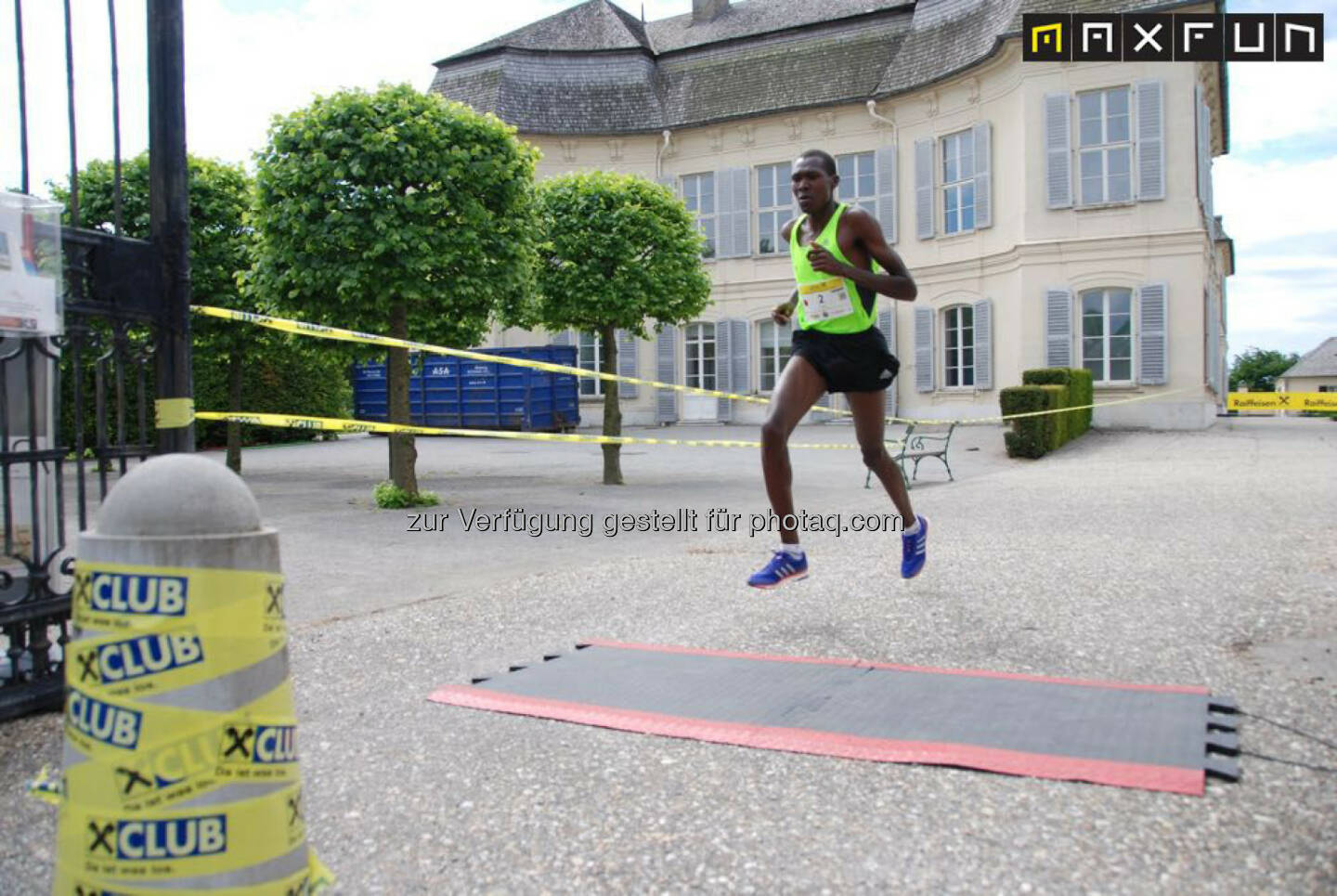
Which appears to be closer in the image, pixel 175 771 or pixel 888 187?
pixel 175 771

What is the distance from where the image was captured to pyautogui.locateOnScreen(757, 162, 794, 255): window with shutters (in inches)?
1088

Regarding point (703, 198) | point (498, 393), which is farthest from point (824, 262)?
point (703, 198)

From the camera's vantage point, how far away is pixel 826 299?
5.14 metres

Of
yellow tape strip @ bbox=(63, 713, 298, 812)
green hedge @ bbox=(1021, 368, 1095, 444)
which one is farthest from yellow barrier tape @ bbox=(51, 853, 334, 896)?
green hedge @ bbox=(1021, 368, 1095, 444)

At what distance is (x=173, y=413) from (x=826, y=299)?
292cm

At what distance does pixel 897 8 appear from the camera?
2647 centimetres

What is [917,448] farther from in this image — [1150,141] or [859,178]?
[859,178]

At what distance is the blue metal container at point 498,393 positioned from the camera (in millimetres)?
27933

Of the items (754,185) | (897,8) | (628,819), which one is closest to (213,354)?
(628,819)

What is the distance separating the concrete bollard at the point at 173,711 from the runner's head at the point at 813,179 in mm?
3722

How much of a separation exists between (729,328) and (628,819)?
85.0ft

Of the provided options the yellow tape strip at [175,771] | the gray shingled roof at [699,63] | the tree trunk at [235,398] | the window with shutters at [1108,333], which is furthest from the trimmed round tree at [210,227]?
the window with shutters at [1108,333]

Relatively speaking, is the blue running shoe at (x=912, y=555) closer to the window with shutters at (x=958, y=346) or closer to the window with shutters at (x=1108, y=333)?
the window with shutters at (x=1108, y=333)

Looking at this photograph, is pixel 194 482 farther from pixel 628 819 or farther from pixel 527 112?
pixel 527 112
